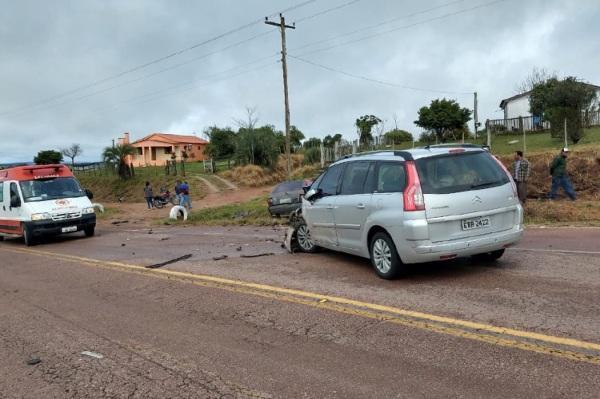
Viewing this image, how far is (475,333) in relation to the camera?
5082mm

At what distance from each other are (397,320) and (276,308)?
1532 millimetres

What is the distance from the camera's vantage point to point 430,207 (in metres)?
6.86

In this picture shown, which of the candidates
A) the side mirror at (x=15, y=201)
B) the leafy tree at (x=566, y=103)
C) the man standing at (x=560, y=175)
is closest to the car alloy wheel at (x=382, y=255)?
the man standing at (x=560, y=175)

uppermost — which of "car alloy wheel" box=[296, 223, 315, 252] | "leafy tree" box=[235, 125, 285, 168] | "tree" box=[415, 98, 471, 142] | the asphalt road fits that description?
"tree" box=[415, 98, 471, 142]

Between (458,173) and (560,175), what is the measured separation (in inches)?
421

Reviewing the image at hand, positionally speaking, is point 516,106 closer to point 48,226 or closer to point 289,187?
point 289,187

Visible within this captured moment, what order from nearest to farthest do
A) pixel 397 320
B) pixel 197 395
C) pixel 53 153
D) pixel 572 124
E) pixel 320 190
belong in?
pixel 197 395, pixel 397 320, pixel 320 190, pixel 572 124, pixel 53 153

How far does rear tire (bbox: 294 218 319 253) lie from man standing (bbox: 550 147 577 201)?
9538 millimetres

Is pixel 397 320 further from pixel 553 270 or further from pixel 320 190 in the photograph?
pixel 320 190

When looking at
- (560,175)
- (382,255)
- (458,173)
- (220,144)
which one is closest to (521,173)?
(560,175)

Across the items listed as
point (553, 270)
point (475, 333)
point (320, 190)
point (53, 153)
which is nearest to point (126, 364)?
point (475, 333)

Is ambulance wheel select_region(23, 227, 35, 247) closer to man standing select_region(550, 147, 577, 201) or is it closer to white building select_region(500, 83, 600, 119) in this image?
man standing select_region(550, 147, 577, 201)

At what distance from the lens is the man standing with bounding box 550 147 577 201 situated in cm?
1602

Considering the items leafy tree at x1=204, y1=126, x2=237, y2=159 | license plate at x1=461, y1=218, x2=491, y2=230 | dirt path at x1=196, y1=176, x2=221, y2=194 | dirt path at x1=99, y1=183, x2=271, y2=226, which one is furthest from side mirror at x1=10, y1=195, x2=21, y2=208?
leafy tree at x1=204, y1=126, x2=237, y2=159
